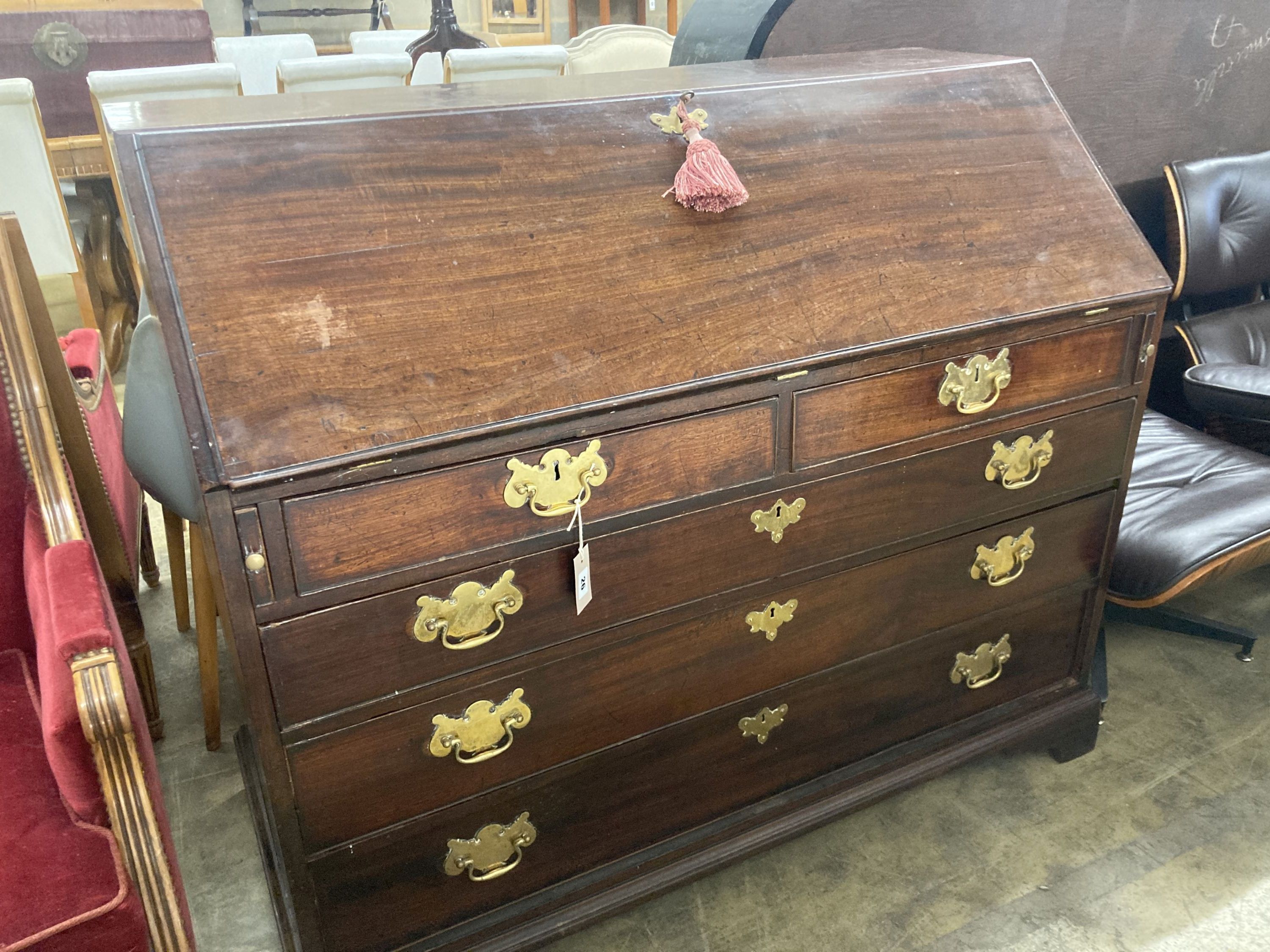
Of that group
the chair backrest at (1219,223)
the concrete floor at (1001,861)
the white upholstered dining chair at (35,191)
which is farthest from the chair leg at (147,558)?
the chair backrest at (1219,223)

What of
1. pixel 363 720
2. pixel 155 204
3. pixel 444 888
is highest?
pixel 155 204

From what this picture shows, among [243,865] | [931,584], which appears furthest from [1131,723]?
[243,865]

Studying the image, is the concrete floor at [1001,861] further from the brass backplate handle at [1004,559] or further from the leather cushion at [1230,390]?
the leather cushion at [1230,390]

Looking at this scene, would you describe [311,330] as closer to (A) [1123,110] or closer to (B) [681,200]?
(B) [681,200]

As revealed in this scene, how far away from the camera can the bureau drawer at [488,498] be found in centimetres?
105

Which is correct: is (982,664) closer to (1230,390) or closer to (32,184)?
(1230,390)

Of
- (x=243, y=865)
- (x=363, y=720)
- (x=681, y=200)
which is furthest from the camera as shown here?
(x=243, y=865)

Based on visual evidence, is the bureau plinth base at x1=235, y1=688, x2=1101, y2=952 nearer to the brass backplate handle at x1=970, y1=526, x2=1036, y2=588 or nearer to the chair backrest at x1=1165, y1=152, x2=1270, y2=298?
the brass backplate handle at x1=970, y1=526, x2=1036, y2=588

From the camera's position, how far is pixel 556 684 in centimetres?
130

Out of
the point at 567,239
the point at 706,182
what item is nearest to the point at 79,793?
the point at 567,239

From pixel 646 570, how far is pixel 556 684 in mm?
197

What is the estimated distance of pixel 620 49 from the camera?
520 centimetres

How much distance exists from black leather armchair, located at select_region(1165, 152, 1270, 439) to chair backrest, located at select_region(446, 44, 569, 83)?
2.38m

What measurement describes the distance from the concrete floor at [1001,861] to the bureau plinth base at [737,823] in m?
0.10
